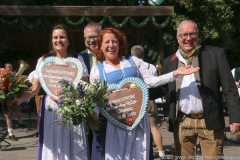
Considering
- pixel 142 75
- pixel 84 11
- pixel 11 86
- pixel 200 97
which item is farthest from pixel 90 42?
pixel 84 11

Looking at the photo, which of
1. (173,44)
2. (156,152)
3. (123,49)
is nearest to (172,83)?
(123,49)

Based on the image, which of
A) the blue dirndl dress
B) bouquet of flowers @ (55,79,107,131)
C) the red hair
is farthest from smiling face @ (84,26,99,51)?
bouquet of flowers @ (55,79,107,131)

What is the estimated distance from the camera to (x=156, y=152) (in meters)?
8.34

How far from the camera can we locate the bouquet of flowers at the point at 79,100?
13.2ft

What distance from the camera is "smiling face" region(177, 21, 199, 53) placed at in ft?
14.2

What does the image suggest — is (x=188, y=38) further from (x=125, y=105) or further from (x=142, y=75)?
(x=125, y=105)

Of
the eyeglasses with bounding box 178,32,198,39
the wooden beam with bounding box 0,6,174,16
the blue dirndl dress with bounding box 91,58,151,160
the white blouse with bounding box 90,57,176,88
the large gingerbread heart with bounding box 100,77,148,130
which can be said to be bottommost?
the blue dirndl dress with bounding box 91,58,151,160

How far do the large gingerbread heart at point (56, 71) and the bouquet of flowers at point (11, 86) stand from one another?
0.18 m

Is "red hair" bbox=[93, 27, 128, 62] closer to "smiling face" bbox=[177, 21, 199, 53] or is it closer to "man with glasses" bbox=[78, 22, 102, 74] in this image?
"man with glasses" bbox=[78, 22, 102, 74]

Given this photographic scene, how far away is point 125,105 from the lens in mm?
4258

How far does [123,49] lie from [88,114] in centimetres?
75

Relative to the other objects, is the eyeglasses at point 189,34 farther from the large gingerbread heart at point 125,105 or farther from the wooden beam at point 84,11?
the wooden beam at point 84,11

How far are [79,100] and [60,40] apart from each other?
796mm

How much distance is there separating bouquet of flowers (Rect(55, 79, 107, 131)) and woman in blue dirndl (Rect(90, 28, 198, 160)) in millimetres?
226
